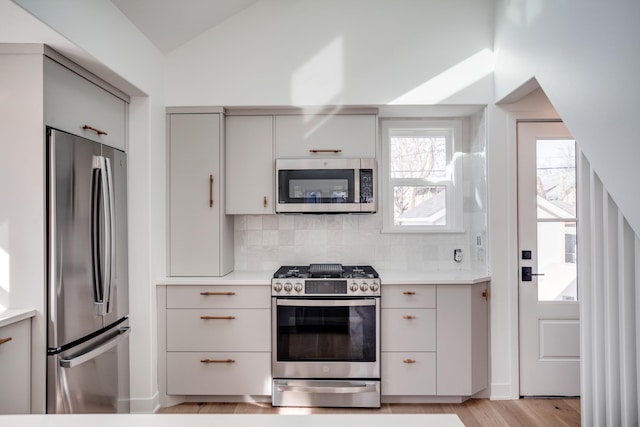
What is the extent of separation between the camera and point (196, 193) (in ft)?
10.2

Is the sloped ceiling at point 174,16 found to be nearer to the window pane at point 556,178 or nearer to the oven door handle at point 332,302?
the oven door handle at point 332,302

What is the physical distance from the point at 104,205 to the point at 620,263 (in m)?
2.58

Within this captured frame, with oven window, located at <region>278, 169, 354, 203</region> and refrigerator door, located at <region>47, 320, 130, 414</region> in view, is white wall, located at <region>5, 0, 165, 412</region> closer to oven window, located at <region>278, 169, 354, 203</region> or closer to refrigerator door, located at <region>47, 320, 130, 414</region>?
refrigerator door, located at <region>47, 320, 130, 414</region>

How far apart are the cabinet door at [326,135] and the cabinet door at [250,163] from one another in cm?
11

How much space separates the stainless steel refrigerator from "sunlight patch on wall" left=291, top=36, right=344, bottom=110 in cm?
130

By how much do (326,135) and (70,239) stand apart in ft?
5.98

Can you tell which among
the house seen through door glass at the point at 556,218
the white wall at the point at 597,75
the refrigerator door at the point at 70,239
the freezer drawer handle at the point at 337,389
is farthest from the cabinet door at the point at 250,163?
the house seen through door glass at the point at 556,218

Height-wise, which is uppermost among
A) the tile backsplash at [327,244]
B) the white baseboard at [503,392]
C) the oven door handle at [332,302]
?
the tile backsplash at [327,244]

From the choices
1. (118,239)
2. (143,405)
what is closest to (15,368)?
(118,239)

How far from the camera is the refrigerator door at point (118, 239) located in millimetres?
2465

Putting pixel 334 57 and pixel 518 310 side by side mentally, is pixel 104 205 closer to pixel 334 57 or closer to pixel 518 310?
pixel 334 57

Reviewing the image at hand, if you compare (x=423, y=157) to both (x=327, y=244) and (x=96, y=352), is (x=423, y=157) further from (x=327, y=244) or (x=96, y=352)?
(x=96, y=352)

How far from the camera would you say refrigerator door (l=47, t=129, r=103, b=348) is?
200 centimetres

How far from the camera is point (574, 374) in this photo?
10.1 feet
